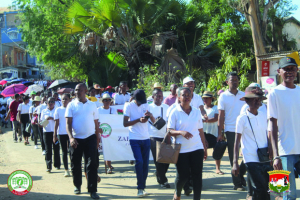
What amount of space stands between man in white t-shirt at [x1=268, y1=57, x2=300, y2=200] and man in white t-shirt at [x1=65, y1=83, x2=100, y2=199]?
11.9ft

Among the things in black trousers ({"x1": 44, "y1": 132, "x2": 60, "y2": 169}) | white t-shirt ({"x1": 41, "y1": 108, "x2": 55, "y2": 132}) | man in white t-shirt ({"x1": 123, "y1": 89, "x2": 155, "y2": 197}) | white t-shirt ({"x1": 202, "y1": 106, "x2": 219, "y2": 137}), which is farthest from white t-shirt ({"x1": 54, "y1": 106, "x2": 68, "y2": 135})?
white t-shirt ({"x1": 202, "y1": 106, "x2": 219, "y2": 137})

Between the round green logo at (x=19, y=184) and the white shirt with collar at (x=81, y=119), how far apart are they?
1.27 metres

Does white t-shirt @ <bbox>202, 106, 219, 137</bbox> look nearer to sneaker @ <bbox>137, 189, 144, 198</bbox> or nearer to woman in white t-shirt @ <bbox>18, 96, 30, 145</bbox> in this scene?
sneaker @ <bbox>137, 189, 144, 198</bbox>

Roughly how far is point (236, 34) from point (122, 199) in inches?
693

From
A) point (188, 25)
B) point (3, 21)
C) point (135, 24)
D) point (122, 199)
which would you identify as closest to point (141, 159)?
point (122, 199)

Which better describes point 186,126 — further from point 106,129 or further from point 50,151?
point 50,151

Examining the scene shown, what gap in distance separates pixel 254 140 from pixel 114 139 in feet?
16.8

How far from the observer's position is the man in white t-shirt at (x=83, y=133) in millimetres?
6828

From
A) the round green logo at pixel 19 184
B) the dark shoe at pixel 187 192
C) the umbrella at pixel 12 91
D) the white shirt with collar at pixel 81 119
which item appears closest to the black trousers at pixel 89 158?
the white shirt with collar at pixel 81 119

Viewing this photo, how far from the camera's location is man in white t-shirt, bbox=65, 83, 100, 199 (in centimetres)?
683

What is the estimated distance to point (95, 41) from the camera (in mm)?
18062

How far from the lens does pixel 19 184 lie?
23.1 ft

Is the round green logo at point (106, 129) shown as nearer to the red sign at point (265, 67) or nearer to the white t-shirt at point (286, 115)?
the white t-shirt at point (286, 115)

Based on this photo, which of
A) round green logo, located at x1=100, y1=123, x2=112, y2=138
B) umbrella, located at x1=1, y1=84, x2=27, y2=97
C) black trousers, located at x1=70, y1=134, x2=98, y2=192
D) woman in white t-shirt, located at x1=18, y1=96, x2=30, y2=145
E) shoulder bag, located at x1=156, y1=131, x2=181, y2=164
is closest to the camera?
shoulder bag, located at x1=156, y1=131, x2=181, y2=164
